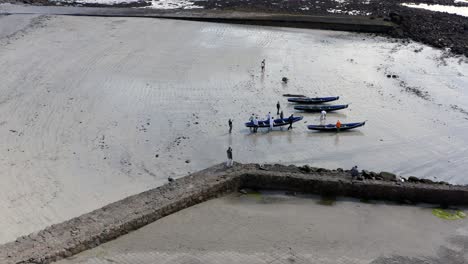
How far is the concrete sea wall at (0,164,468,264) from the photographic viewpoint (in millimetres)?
8914

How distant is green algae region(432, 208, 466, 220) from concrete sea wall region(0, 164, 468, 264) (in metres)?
0.27

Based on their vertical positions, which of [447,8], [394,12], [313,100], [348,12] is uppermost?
[447,8]

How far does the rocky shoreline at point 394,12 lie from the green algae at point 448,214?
582 inches

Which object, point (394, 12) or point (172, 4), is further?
point (172, 4)

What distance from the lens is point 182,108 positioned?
53.5ft

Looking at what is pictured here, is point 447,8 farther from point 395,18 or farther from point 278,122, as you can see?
point 278,122

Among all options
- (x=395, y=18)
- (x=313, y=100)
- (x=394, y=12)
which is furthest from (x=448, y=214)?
(x=394, y=12)

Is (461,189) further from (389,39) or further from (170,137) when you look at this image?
(389,39)

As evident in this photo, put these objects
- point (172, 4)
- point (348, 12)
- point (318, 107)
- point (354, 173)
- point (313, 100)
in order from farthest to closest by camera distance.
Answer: point (172, 4) < point (348, 12) < point (313, 100) < point (318, 107) < point (354, 173)

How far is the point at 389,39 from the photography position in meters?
25.8

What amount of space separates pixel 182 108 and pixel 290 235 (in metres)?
7.77

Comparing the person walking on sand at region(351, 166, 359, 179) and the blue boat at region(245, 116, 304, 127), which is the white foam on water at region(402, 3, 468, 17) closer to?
the blue boat at region(245, 116, 304, 127)

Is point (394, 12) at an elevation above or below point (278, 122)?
above

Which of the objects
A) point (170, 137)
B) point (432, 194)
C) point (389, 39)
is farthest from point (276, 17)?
point (432, 194)
